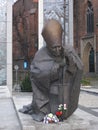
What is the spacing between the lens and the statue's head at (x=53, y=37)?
888 cm

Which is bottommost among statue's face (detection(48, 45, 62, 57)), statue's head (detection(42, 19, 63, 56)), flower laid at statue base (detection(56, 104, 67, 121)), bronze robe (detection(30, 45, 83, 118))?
flower laid at statue base (detection(56, 104, 67, 121))

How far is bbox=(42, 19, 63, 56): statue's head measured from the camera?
888 centimetres

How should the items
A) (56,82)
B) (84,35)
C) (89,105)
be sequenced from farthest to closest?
(84,35) < (89,105) < (56,82)

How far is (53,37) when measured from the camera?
8953 mm

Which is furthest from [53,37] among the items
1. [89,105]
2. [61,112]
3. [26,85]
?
[26,85]

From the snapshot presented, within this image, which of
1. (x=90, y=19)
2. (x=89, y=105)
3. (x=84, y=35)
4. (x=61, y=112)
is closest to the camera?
(x=61, y=112)

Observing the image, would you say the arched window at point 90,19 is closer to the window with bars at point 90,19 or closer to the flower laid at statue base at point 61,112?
the window with bars at point 90,19

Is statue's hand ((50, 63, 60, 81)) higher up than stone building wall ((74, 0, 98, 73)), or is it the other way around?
stone building wall ((74, 0, 98, 73))

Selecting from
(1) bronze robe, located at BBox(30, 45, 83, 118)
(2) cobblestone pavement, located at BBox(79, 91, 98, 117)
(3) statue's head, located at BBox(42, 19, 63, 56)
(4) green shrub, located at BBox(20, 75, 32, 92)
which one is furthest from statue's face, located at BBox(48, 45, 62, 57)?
(4) green shrub, located at BBox(20, 75, 32, 92)

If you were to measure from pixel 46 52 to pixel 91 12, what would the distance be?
147 ft

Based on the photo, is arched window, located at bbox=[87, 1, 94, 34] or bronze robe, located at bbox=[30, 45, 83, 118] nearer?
bronze robe, located at bbox=[30, 45, 83, 118]

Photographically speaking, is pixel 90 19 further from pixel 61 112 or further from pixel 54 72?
pixel 61 112

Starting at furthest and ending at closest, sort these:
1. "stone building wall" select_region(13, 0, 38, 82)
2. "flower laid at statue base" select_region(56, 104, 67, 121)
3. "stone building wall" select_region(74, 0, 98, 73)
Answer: "stone building wall" select_region(13, 0, 38, 82)
"stone building wall" select_region(74, 0, 98, 73)
"flower laid at statue base" select_region(56, 104, 67, 121)

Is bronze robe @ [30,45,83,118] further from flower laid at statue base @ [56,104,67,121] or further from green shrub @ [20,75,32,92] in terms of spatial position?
green shrub @ [20,75,32,92]
